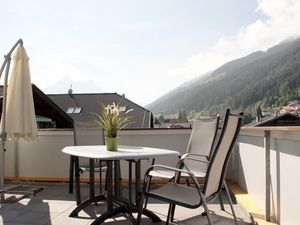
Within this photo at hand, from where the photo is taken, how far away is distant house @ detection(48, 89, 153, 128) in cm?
2653

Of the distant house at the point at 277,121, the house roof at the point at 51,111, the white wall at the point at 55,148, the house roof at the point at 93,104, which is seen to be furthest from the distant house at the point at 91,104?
the white wall at the point at 55,148

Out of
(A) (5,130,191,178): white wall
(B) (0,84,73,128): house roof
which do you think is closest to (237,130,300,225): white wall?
(A) (5,130,191,178): white wall

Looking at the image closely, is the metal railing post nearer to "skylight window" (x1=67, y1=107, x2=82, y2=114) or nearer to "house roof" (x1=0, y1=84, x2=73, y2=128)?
"house roof" (x1=0, y1=84, x2=73, y2=128)

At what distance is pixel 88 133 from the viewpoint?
15.9 ft

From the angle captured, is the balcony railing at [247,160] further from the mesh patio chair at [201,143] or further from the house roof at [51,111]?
the house roof at [51,111]

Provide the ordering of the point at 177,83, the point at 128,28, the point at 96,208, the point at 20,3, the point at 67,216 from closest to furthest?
the point at 67,216
the point at 96,208
the point at 20,3
the point at 128,28
the point at 177,83

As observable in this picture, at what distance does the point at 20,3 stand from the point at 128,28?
22.5 feet

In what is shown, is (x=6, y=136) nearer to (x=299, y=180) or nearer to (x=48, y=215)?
(x=48, y=215)

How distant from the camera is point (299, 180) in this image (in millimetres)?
2398

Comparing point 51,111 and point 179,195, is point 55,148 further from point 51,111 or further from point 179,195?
point 51,111

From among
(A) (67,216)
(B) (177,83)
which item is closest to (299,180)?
(A) (67,216)

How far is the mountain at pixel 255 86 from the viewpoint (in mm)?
20469

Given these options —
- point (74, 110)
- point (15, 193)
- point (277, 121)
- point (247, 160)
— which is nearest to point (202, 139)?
point (247, 160)

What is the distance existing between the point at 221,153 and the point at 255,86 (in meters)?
23.9
